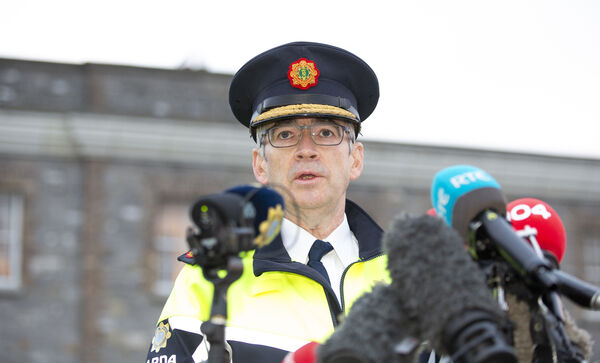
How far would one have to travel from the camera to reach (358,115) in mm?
3471

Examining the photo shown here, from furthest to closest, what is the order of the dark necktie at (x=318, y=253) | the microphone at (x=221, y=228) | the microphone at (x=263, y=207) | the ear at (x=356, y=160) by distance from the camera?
the ear at (x=356, y=160)
the dark necktie at (x=318, y=253)
the microphone at (x=263, y=207)
the microphone at (x=221, y=228)

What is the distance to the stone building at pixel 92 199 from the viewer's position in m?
15.3

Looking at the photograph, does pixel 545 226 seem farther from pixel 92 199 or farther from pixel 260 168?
pixel 92 199

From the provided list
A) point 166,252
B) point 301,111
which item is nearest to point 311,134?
point 301,111

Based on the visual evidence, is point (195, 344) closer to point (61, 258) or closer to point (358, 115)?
point (358, 115)

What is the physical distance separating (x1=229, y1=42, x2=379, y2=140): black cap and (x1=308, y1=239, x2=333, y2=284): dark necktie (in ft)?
1.60

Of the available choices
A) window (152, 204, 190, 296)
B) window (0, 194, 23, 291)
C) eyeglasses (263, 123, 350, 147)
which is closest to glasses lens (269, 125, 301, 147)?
eyeglasses (263, 123, 350, 147)

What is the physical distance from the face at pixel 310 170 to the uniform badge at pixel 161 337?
2.24 ft

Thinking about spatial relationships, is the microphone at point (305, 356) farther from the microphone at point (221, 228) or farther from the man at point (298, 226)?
the man at point (298, 226)

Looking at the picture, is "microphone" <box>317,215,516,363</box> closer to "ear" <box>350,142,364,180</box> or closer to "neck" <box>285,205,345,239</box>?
"neck" <box>285,205,345,239</box>

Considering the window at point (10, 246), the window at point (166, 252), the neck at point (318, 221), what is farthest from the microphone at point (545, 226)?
the window at point (10, 246)

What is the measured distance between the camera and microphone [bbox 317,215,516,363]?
162cm

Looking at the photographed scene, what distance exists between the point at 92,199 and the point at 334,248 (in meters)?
12.8

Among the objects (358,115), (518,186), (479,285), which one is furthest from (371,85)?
(518,186)
